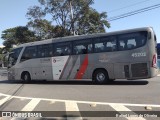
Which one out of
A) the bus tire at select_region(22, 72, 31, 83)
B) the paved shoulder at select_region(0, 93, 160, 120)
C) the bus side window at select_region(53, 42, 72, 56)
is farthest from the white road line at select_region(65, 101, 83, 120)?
the bus tire at select_region(22, 72, 31, 83)

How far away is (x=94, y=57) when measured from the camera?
18203 millimetres

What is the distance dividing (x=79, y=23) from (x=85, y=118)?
3422 centimetres

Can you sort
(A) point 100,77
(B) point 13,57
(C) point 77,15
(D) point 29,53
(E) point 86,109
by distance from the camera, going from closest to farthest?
(E) point 86,109 < (A) point 100,77 < (D) point 29,53 < (B) point 13,57 < (C) point 77,15

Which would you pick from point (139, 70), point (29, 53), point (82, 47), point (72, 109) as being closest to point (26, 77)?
point (29, 53)

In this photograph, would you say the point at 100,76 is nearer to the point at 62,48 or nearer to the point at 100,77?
the point at 100,77

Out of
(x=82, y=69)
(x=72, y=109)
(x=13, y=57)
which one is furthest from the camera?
(x=13, y=57)

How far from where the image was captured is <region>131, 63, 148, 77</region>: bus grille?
53.4 ft

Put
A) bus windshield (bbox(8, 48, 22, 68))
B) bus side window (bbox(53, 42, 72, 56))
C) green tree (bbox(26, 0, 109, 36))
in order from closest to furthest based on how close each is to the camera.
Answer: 1. bus side window (bbox(53, 42, 72, 56))
2. bus windshield (bbox(8, 48, 22, 68))
3. green tree (bbox(26, 0, 109, 36))

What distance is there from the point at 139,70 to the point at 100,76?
2679 millimetres

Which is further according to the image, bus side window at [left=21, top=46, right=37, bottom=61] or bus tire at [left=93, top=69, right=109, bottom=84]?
bus side window at [left=21, top=46, right=37, bottom=61]

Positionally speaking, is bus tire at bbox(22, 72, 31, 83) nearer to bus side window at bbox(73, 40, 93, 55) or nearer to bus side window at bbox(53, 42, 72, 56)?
bus side window at bbox(53, 42, 72, 56)

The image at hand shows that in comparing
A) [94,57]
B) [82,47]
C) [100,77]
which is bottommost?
[100,77]

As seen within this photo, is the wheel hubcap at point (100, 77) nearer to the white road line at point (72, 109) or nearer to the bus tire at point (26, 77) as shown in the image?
the bus tire at point (26, 77)

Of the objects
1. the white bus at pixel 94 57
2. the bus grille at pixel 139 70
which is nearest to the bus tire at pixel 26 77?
the white bus at pixel 94 57
